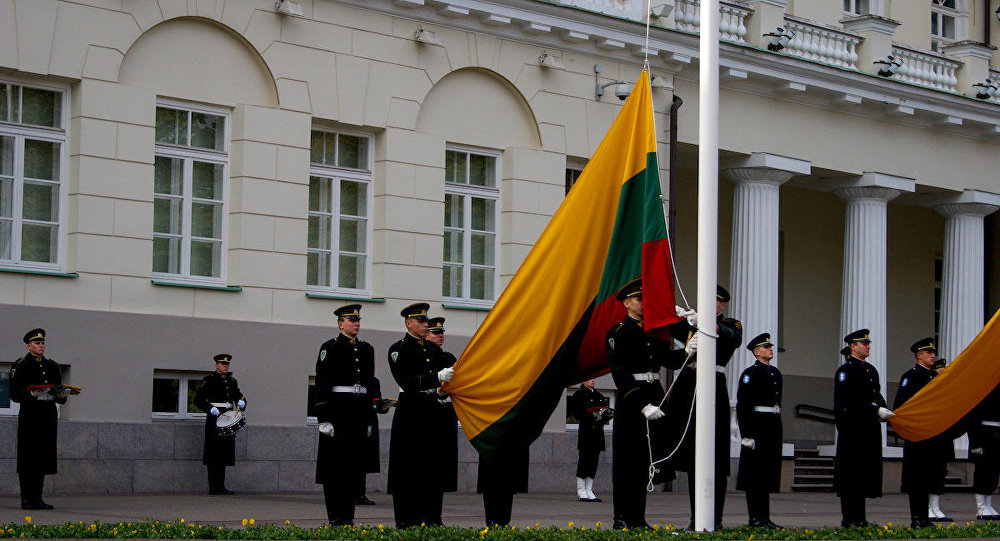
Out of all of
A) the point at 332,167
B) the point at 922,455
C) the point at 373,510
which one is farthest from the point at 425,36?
the point at 922,455

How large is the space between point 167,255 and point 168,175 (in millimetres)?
957

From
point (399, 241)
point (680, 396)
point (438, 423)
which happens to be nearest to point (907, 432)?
point (680, 396)

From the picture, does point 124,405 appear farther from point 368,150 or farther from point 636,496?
point 636,496

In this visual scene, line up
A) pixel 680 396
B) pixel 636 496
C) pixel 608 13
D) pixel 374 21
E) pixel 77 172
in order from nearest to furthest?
1. pixel 636 496
2. pixel 680 396
3. pixel 77 172
4. pixel 374 21
5. pixel 608 13

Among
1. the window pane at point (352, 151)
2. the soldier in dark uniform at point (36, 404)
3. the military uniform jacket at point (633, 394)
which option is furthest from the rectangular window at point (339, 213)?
the military uniform jacket at point (633, 394)

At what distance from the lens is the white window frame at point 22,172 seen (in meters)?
17.8

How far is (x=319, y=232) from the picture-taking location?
2073 centimetres

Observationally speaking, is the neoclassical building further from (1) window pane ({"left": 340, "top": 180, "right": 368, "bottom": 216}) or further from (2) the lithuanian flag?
(2) the lithuanian flag

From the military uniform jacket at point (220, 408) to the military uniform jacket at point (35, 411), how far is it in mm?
2476

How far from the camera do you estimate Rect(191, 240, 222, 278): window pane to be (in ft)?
63.8

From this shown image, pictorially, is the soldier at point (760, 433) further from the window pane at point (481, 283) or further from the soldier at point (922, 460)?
the window pane at point (481, 283)

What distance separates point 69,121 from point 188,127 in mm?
1595

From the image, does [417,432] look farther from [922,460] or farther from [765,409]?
[922,460]

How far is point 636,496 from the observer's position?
12.7m
